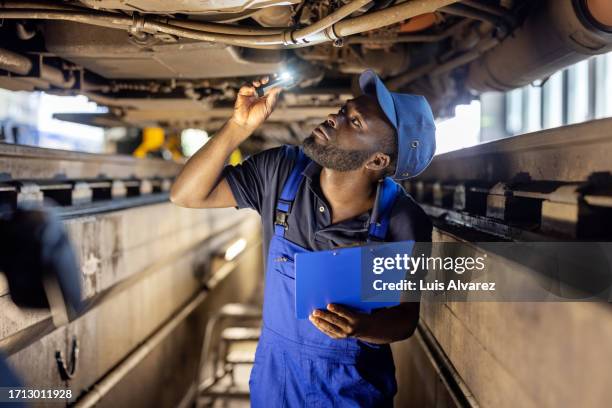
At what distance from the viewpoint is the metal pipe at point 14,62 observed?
8.84 ft

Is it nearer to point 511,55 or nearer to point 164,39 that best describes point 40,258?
point 164,39

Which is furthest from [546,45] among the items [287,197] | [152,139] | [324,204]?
[152,139]

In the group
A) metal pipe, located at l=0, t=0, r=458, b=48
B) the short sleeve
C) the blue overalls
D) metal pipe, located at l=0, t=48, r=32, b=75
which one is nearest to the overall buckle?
the blue overalls

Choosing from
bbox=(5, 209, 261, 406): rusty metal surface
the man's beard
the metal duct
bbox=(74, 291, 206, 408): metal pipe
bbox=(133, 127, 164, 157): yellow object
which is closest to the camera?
the man's beard

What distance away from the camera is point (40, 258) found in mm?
2127

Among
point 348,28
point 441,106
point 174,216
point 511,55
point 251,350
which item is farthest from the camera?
point 251,350

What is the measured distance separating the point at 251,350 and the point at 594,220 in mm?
4397

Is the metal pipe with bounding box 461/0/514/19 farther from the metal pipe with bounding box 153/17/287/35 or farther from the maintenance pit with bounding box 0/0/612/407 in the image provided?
the metal pipe with bounding box 153/17/287/35

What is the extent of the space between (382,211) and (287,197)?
467 mm

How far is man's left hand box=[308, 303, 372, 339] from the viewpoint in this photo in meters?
1.77

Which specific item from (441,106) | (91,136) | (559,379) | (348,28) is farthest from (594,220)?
(91,136)

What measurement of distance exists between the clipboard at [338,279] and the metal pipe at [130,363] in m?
1.94

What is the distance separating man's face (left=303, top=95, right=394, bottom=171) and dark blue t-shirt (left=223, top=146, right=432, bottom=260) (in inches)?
5.8

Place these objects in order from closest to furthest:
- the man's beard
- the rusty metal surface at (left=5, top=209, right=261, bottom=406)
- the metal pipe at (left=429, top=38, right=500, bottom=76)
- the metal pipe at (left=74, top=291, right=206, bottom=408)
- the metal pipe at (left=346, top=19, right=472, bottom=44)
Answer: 1. the man's beard
2. the rusty metal surface at (left=5, top=209, right=261, bottom=406)
3. the metal pipe at (left=74, top=291, right=206, bottom=408)
4. the metal pipe at (left=346, top=19, right=472, bottom=44)
5. the metal pipe at (left=429, top=38, right=500, bottom=76)
